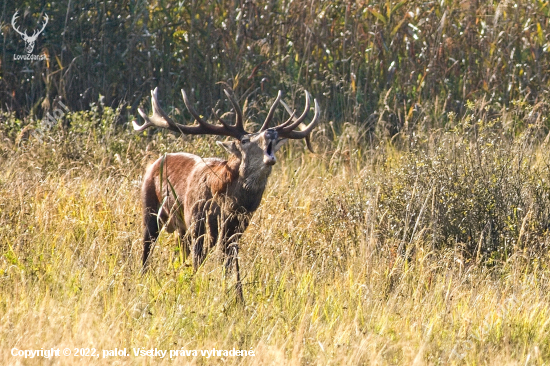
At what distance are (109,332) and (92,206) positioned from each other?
288 centimetres

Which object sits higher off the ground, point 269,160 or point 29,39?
point 29,39

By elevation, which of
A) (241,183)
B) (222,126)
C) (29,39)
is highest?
(29,39)

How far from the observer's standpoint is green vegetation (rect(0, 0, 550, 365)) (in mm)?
4996

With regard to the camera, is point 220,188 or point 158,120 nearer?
point 220,188

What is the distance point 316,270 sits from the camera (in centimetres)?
613

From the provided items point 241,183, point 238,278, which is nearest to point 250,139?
point 241,183

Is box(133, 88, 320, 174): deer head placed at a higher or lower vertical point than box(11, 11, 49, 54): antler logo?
lower

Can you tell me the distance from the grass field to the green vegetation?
0.07 ft

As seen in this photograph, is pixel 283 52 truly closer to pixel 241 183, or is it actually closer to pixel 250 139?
pixel 250 139

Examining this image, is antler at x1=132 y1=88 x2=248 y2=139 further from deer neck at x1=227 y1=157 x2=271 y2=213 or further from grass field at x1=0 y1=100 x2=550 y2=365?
grass field at x1=0 y1=100 x2=550 y2=365

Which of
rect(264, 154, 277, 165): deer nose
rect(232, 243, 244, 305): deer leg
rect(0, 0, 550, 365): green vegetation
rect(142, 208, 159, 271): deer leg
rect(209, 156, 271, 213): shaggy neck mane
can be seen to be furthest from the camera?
rect(142, 208, 159, 271): deer leg

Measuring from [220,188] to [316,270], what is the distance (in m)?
0.97

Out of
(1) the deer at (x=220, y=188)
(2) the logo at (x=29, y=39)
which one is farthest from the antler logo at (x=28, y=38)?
(1) the deer at (x=220, y=188)

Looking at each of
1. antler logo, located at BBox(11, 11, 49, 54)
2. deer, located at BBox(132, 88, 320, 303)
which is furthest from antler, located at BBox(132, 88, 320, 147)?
antler logo, located at BBox(11, 11, 49, 54)
